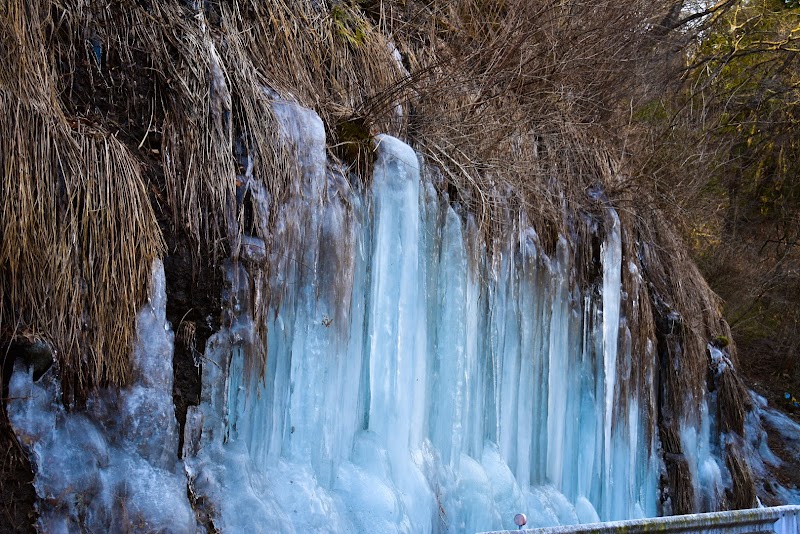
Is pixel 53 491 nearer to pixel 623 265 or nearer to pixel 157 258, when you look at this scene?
pixel 157 258

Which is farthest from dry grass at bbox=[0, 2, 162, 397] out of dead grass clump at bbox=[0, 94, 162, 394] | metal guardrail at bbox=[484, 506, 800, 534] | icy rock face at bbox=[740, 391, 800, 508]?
icy rock face at bbox=[740, 391, 800, 508]

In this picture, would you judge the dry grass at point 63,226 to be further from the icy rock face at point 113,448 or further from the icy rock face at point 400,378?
the icy rock face at point 400,378

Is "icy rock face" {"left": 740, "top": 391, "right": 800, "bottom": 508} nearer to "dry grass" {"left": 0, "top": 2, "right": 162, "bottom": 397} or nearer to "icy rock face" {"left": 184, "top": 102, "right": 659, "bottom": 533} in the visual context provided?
"icy rock face" {"left": 184, "top": 102, "right": 659, "bottom": 533}

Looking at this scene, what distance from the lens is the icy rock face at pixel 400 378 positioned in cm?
331

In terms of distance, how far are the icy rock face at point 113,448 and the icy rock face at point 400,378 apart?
0.19 m

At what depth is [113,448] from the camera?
283 cm

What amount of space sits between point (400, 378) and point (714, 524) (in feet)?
4.93

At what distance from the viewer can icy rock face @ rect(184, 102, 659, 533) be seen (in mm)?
3311

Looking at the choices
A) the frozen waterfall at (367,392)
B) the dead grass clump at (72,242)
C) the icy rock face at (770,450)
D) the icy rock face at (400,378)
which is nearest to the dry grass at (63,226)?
the dead grass clump at (72,242)

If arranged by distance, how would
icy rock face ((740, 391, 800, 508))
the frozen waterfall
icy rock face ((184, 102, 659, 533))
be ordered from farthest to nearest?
icy rock face ((740, 391, 800, 508))
icy rock face ((184, 102, 659, 533))
the frozen waterfall

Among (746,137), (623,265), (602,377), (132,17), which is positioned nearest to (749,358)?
(746,137)

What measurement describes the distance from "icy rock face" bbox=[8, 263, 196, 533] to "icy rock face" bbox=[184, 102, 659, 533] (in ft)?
0.61

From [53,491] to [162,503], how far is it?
1.11 feet

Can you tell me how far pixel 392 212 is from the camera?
4.16m
